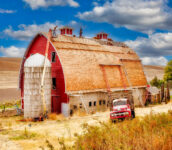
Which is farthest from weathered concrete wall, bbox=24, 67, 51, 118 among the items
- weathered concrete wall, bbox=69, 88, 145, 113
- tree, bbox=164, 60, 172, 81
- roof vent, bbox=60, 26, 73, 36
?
tree, bbox=164, 60, 172, 81

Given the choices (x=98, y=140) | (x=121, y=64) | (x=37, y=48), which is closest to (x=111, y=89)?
(x=121, y=64)

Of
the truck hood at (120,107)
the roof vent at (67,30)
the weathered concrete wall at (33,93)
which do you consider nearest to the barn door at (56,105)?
the weathered concrete wall at (33,93)

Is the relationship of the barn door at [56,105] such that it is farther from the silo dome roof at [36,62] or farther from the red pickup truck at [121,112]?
the red pickup truck at [121,112]

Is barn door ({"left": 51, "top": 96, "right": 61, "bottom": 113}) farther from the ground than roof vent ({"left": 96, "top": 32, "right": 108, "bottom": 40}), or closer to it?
closer to it

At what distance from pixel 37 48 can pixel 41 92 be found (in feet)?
28.6

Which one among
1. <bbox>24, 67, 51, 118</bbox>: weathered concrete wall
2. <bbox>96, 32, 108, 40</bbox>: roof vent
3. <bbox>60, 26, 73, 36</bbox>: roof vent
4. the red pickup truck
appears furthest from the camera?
<bbox>96, 32, 108, 40</bbox>: roof vent

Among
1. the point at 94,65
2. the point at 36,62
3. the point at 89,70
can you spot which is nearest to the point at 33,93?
the point at 36,62

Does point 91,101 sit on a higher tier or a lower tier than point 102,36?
lower

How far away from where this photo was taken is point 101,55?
28.8 metres

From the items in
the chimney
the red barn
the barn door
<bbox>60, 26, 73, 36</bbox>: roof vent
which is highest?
the chimney

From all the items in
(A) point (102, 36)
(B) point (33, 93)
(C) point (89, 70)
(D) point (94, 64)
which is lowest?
(B) point (33, 93)

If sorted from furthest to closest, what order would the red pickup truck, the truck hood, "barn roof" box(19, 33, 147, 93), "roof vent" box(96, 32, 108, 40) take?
"roof vent" box(96, 32, 108, 40), "barn roof" box(19, 33, 147, 93), the truck hood, the red pickup truck

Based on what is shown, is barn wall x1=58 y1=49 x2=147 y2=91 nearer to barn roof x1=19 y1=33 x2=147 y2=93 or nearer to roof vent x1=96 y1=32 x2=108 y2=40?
barn roof x1=19 y1=33 x2=147 y2=93

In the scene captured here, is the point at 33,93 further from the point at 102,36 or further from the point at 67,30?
the point at 102,36
